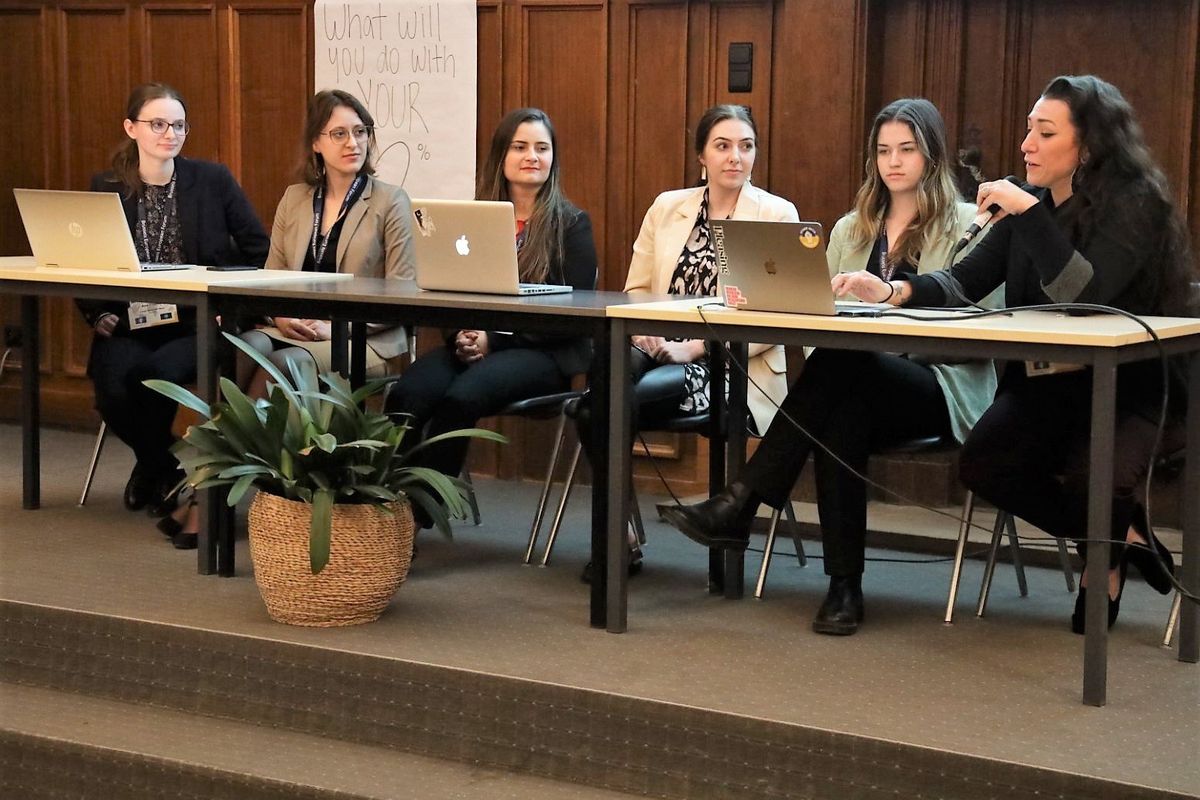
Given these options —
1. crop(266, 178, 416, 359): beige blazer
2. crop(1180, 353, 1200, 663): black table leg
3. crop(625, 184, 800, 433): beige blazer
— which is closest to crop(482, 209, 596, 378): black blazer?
crop(625, 184, 800, 433): beige blazer

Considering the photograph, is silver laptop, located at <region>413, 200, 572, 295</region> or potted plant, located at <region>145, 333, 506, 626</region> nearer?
potted plant, located at <region>145, 333, 506, 626</region>

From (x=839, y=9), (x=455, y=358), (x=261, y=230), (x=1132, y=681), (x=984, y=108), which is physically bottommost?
(x=1132, y=681)

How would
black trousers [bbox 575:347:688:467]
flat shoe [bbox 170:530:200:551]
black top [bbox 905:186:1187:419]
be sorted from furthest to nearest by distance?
flat shoe [bbox 170:530:200:551], black trousers [bbox 575:347:688:467], black top [bbox 905:186:1187:419]

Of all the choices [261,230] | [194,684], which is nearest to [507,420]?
[261,230]

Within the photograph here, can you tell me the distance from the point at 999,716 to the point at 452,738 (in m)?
1.09

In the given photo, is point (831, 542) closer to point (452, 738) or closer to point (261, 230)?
point (452, 738)

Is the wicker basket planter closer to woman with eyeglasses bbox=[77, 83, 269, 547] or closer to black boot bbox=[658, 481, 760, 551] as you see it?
black boot bbox=[658, 481, 760, 551]

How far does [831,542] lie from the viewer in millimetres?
3496

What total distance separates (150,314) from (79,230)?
37 centimetres

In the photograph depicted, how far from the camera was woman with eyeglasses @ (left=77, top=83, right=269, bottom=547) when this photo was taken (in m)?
4.48

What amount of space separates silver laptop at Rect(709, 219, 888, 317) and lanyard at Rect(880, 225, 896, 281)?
1.82 ft

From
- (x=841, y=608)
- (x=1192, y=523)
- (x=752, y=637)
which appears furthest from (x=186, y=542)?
(x=1192, y=523)

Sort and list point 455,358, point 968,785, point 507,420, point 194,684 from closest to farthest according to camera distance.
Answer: point 968,785
point 194,684
point 455,358
point 507,420

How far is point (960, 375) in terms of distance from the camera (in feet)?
12.0
